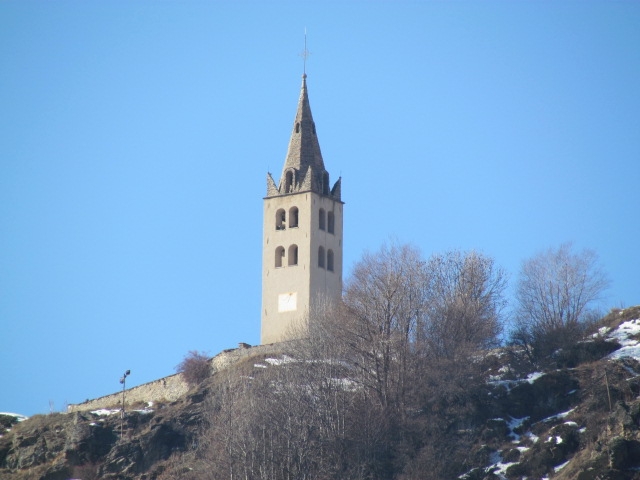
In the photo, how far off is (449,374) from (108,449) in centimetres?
2138

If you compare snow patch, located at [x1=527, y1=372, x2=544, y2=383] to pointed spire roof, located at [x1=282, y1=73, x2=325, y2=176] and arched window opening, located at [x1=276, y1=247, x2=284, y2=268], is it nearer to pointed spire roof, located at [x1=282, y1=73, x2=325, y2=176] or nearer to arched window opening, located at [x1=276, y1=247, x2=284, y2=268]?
arched window opening, located at [x1=276, y1=247, x2=284, y2=268]

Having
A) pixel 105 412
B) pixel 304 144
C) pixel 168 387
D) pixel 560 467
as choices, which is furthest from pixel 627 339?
pixel 105 412

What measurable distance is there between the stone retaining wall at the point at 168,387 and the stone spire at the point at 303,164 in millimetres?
11572

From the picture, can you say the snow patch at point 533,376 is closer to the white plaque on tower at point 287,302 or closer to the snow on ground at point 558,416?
the snow on ground at point 558,416

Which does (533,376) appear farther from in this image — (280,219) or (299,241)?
(280,219)

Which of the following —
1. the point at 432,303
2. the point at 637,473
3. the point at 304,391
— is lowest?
the point at 637,473

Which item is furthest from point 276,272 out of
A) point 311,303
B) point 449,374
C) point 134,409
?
point 449,374

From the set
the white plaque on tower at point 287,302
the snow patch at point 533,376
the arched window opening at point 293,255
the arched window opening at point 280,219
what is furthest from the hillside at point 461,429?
the arched window opening at point 280,219

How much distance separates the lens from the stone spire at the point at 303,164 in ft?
327

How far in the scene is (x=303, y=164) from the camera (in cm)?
10069

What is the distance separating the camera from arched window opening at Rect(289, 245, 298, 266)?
98000 mm

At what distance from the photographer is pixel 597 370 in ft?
265

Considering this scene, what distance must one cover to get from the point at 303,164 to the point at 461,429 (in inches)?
1078

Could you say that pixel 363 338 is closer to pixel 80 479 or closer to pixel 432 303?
pixel 432 303
